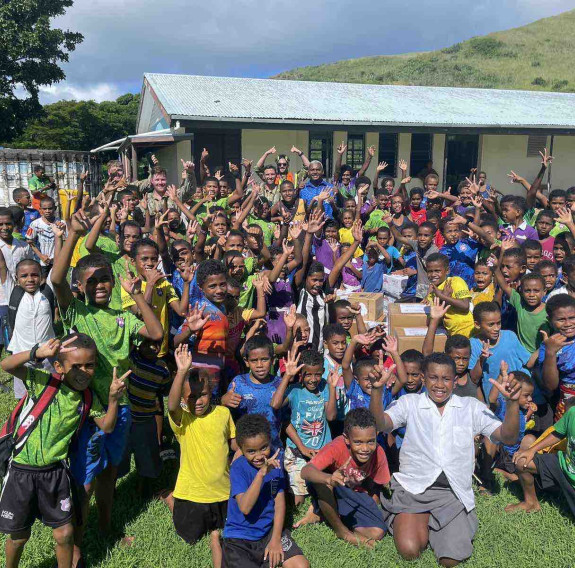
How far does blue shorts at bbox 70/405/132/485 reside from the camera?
295 cm

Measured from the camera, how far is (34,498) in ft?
8.99

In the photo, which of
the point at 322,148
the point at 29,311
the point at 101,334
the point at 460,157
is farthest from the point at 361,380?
the point at 460,157

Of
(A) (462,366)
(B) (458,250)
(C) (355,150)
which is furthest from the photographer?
(C) (355,150)

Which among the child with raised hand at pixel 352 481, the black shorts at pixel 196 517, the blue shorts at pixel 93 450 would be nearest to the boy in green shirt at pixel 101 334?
the blue shorts at pixel 93 450

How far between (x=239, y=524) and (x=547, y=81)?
52823 mm

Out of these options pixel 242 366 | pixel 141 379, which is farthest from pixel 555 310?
pixel 141 379

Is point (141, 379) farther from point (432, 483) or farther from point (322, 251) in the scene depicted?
point (322, 251)

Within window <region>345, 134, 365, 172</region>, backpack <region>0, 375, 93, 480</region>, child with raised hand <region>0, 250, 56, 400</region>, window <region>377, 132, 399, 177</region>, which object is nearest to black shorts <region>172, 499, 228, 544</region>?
backpack <region>0, 375, 93, 480</region>

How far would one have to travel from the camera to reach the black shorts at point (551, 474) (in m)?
3.46

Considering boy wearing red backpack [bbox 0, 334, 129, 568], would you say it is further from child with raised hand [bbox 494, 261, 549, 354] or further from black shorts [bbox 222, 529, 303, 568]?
child with raised hand [bbox 494, 261, 549, 354]

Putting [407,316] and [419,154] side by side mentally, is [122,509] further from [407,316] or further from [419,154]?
[419,154]

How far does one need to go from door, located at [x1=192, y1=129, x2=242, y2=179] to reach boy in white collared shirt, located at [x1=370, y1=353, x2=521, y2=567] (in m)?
10.8

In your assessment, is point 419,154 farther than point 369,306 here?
Yes

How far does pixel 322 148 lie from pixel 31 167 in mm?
7331
